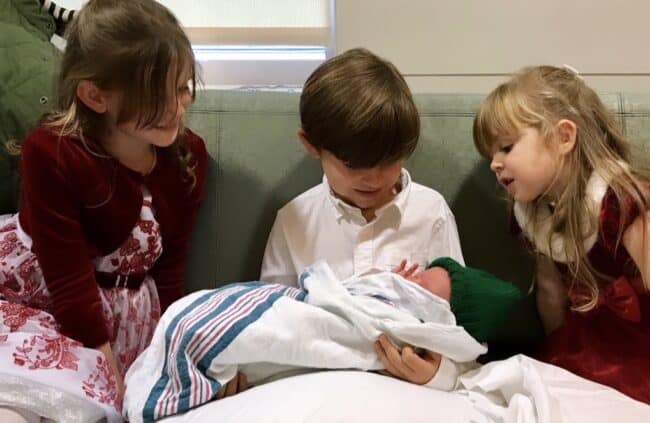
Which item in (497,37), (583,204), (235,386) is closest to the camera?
(235,386)

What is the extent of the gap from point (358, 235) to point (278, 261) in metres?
0.16

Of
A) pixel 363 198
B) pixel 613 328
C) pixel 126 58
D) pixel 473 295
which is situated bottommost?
pixel 613 328

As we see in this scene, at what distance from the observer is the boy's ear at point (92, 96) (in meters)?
1.10

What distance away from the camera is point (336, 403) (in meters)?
0.93

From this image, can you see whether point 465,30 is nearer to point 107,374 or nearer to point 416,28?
point 416,28

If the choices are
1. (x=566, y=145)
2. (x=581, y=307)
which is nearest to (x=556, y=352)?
(x=581, y=307)

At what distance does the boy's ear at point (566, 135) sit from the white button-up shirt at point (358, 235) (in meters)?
0.24

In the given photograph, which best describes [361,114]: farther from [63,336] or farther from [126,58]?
[63,336]

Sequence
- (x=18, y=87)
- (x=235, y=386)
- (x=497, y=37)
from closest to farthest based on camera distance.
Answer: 1. (x=235, y=386)
2. (x=18, y=87)
3. (x=497, y=37)

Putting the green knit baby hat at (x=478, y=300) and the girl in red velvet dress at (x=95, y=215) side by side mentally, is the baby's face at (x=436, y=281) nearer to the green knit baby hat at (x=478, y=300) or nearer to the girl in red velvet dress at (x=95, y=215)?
the green knit baby hat at (x=478, y=300)

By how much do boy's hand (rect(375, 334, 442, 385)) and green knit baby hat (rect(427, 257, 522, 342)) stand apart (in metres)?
0.11

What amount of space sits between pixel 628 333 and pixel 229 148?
80 cm

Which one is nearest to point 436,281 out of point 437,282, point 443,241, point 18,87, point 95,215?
point 437,282

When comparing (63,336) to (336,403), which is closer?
(336,403)
